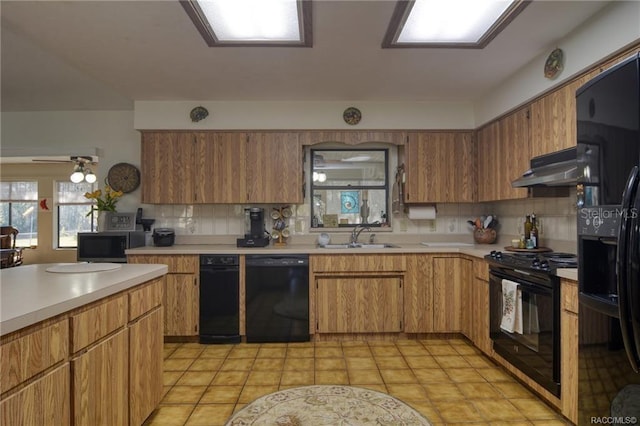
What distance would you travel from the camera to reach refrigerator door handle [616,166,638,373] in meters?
1.20

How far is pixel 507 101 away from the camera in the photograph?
10.1 ft

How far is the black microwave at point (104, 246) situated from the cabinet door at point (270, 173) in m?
1.30

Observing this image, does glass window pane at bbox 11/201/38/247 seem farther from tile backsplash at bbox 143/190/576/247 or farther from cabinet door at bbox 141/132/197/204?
cabinet door at bbox 141/132/197/204

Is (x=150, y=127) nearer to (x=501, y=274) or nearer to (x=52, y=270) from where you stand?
(x=52, y=270)

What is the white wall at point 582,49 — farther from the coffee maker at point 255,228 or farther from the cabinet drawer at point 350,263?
the coffee maker at point 255,228

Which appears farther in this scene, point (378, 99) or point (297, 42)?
→ point (378, 99)

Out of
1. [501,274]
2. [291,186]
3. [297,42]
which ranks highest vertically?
[297,42]

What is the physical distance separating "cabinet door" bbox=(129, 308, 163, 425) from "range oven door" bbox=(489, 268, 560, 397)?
234cm

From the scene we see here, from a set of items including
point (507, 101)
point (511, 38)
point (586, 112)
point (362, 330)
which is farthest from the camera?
point (362, 330)

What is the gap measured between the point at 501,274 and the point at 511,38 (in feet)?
5.45

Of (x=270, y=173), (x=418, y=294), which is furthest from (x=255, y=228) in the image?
(x=418, y=294)

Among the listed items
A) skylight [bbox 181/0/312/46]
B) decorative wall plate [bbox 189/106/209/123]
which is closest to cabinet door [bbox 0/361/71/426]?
skylight [bbox 181/0/312/46]

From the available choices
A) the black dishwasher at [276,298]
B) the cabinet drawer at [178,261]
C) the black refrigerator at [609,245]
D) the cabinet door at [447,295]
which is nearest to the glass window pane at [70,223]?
the cabinet drawer at [178,261]

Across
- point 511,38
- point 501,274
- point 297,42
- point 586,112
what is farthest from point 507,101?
point 297,42
